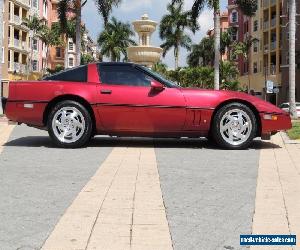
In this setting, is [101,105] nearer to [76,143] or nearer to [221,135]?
[76,143]

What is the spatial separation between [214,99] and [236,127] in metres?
0.56

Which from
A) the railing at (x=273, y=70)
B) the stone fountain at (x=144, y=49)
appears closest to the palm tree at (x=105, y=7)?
Result: the stone fountain at (x=144, y=49)

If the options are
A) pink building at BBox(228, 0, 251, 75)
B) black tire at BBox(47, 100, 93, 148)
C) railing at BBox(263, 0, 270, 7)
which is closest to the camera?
black tire at BBox(47, 100, 93, 148)

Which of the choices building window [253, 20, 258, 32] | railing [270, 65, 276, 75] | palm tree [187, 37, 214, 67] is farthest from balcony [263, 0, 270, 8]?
palm tree [187, 37, 214, 67]

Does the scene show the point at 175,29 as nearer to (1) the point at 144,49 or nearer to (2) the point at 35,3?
(2) the point at 35,3

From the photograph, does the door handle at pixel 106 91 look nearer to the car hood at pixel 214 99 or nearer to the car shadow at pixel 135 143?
the car shadow at pixel 135 143

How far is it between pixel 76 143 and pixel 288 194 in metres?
3.95

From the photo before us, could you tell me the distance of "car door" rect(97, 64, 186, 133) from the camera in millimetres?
7680

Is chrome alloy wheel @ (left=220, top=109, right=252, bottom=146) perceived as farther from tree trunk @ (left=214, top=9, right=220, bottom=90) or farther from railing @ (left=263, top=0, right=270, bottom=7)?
railing @ (left=263, top=0, right=270, bottom=7)

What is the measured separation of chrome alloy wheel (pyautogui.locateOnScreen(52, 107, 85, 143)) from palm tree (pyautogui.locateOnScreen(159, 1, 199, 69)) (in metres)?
59.3

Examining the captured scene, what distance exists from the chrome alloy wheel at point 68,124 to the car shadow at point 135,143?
303 mm

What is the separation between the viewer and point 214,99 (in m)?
7.72

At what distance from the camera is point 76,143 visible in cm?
770

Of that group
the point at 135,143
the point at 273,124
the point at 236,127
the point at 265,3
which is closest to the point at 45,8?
the point at 265,3
